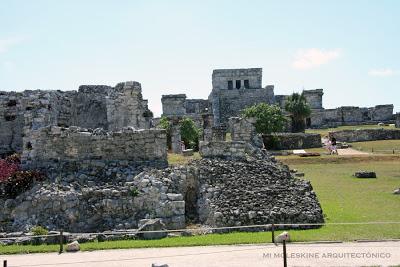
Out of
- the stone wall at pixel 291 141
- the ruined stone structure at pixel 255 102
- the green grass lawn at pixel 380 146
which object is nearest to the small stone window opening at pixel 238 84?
the ruined stone structure at pixel 255 102

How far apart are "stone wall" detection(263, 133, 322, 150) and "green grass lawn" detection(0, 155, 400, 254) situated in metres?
14.8

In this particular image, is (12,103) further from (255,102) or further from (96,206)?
(255,102)

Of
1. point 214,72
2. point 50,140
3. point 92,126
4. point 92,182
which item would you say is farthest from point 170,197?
point 214,72

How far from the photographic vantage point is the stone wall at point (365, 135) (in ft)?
166

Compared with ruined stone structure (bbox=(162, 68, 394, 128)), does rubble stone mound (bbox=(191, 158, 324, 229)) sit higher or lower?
lower

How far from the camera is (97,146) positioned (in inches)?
696

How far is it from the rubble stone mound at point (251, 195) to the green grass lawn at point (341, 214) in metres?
0.66

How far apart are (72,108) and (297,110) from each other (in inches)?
1373

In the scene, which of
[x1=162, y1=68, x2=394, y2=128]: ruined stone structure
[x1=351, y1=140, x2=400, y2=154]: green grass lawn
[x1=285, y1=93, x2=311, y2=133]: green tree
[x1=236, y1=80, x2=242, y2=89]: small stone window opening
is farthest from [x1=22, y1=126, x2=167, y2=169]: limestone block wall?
[x1=236, y1=80, x2=242, y2=89]: small stone window opening

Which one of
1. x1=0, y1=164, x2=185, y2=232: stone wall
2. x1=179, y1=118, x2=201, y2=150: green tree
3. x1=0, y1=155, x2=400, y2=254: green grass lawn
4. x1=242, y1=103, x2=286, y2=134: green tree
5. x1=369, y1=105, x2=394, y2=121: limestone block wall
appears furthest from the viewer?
x1=369, y1=105, x2=394, y2=121: limestone block wall

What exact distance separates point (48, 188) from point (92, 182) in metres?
1.40

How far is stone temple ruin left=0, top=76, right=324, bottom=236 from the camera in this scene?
15.4 meters

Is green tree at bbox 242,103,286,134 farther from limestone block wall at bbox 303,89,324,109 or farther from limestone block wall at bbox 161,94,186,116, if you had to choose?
limestone block wall at bbox 303,89,324,109

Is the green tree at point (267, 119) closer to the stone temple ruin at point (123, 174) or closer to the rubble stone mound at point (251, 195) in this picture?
the stone temple ruin at point (123, 174)
